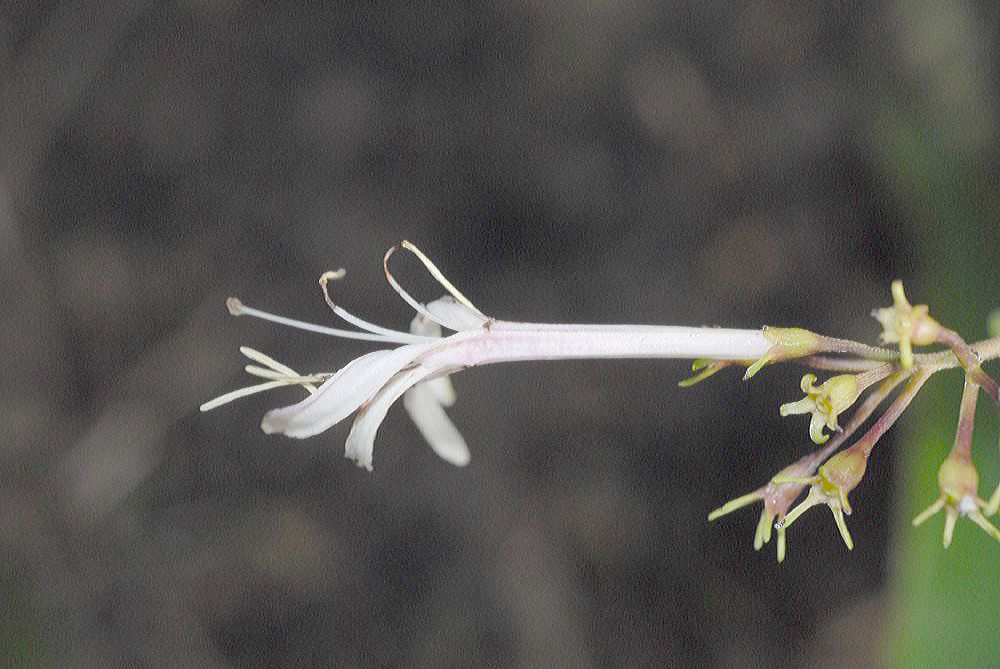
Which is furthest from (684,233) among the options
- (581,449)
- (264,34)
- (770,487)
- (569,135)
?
(770,487)

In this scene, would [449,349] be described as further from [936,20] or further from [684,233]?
[936,20]

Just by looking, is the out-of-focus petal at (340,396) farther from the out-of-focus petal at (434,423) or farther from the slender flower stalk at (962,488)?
the slender flower stalk at (962,488)

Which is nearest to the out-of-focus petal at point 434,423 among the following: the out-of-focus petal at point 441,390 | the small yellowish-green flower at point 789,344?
the out-of-focus petal at point 441,390

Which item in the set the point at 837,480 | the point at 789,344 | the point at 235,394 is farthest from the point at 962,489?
the point at 235,394

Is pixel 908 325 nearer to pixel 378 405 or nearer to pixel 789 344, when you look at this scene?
pixel 789 344

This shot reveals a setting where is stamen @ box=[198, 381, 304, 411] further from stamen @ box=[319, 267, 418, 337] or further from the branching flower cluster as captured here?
stamen @ box=[319, 267, 418, 337]

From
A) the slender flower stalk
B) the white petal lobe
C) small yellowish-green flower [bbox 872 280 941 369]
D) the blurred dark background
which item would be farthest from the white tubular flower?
the blurred dark background
